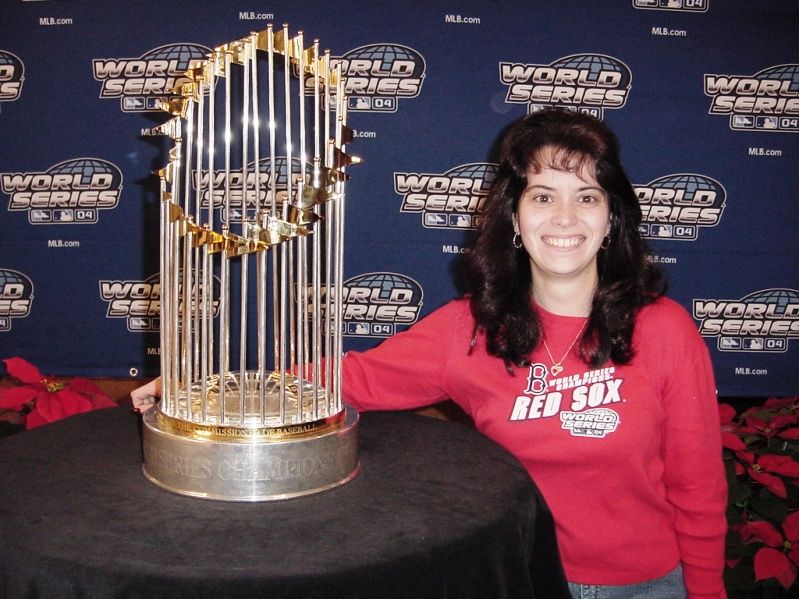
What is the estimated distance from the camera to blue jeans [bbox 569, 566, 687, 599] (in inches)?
58.2

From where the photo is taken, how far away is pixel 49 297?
262 centimetres

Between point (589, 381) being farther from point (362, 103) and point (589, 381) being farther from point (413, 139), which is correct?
point (362, 103)

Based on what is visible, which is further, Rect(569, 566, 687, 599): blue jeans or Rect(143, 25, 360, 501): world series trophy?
Rect(569, 566, 687, 599): blue jeans

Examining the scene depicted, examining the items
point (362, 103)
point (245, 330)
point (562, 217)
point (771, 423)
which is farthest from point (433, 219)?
point (245, 330)

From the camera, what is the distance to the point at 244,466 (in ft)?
3.43

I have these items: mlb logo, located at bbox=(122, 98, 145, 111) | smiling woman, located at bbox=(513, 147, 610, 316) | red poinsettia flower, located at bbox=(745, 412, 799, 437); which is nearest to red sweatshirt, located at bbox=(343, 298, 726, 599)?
smiling woman, located at bbox=(513, 147, 610, 316)

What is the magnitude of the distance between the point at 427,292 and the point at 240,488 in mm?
1638

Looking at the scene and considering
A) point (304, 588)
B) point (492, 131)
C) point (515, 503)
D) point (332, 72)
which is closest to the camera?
point (304, 588)

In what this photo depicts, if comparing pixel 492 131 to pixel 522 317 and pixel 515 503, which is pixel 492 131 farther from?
pixel 515 503

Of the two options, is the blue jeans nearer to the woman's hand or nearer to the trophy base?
the trophy base

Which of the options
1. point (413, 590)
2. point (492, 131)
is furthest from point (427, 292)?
point (413, 590)

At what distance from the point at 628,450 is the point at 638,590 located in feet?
0.99

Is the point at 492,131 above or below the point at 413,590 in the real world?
above

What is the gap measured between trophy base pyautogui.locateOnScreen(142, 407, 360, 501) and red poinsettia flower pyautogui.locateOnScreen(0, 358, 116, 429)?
1.05 metres
